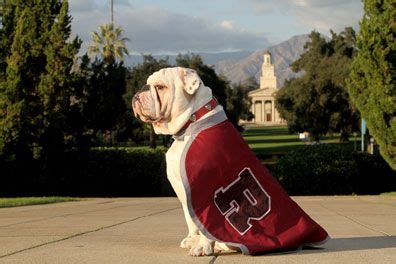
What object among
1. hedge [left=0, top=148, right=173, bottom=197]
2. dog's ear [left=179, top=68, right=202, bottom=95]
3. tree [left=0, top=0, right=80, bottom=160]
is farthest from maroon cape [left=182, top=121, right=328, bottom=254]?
hedge [left=0, top=148, right=173, bottom=197]

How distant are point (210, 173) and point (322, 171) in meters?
19.2

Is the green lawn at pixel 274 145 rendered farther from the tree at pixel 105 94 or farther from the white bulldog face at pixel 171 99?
the white bulldog face at pixel 171 99

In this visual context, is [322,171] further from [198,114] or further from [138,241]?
[198,114]

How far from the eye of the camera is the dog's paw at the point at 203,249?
6047mm

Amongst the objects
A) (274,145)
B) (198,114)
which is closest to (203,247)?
(198,114)

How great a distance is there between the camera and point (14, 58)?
23.3 meters

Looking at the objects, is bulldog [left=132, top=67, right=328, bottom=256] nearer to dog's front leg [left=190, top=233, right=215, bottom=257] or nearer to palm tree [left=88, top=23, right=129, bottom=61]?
dog's front leg [left=190, top=233, right=215, bottom=257]

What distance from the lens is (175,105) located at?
19.4 ft

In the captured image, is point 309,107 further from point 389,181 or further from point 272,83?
point 272,83

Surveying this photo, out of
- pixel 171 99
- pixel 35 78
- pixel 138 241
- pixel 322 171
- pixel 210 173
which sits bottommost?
pixel 322 171

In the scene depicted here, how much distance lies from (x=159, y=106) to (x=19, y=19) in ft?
63.9

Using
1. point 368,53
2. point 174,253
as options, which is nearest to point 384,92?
point 368,53

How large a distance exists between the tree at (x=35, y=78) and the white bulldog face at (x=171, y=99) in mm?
17508

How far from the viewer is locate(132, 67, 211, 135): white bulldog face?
19.4 feet
